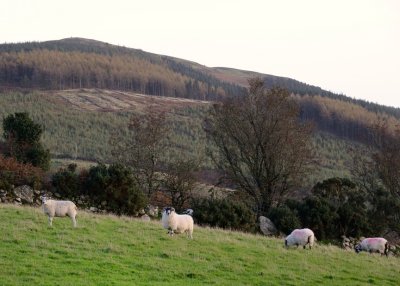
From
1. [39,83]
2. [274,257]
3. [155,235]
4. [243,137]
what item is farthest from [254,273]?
[39,83]

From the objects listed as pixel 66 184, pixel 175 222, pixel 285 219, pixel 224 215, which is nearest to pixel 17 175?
pixel 66 184

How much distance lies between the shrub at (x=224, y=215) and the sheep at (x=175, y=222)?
8.80 metres

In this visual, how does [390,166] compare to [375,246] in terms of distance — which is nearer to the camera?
[375,246]

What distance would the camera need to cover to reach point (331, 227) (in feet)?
106

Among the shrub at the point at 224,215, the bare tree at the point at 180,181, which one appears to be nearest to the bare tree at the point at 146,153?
the bare tree at the point at 180,181

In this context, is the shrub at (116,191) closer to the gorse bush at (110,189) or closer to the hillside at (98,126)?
the gorse bush at (110,189)

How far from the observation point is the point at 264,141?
36406 millimetres

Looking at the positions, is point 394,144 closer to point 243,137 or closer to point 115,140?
point 243,137

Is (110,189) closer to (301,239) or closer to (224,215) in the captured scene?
(224,215)

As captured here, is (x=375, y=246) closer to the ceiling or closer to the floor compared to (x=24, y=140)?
closer to the floor

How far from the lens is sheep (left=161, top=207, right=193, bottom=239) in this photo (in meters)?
19.8

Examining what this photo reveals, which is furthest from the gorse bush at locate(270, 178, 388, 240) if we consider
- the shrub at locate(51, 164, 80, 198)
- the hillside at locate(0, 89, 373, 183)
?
the hillside at locate(0, 89, 373, 183)

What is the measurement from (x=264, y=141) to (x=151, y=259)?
71.0ft

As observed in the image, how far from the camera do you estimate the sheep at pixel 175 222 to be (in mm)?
19797
